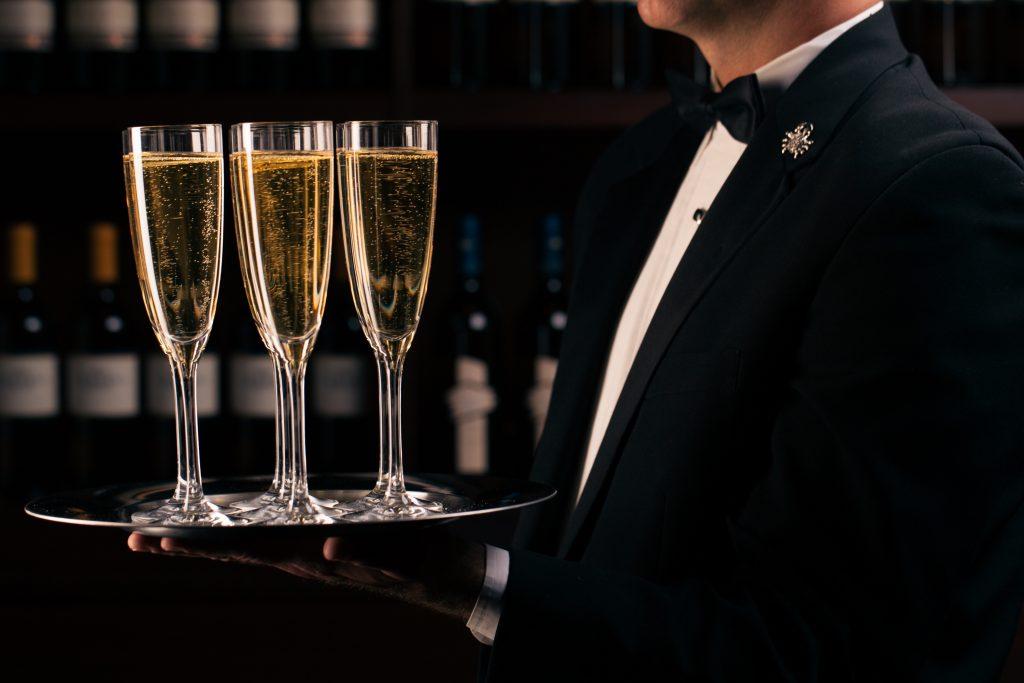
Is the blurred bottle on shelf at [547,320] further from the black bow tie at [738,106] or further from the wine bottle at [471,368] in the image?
the black bow tie at [738,106]

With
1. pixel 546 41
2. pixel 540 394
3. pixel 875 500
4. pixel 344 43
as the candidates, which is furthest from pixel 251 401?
pixel 875 500

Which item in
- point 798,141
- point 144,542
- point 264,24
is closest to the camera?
point 144,542

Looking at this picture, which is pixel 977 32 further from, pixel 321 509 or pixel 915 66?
pixel 321 509

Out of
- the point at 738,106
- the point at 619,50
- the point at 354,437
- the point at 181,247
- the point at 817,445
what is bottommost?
the point at 354,437

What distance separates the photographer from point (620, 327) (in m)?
1.20

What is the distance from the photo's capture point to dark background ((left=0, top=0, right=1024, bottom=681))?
1.65 meters

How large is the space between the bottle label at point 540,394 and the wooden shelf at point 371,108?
1.10ft

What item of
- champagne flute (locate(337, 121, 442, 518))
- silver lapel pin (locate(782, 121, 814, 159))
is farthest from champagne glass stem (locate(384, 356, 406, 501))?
silver lapel pin (locate(782, 121, 814, 159))

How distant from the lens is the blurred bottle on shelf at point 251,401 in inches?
69.4

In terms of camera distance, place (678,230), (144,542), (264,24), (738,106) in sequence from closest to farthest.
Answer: (144,542)
(738,106)
(678,230)
(264,24)

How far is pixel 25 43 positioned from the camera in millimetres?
1745

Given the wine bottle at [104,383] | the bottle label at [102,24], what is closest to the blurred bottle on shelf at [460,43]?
the bottle label at [102,24]

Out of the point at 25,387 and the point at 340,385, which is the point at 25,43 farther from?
the point at 340,385

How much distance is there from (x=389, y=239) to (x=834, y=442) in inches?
12.4
